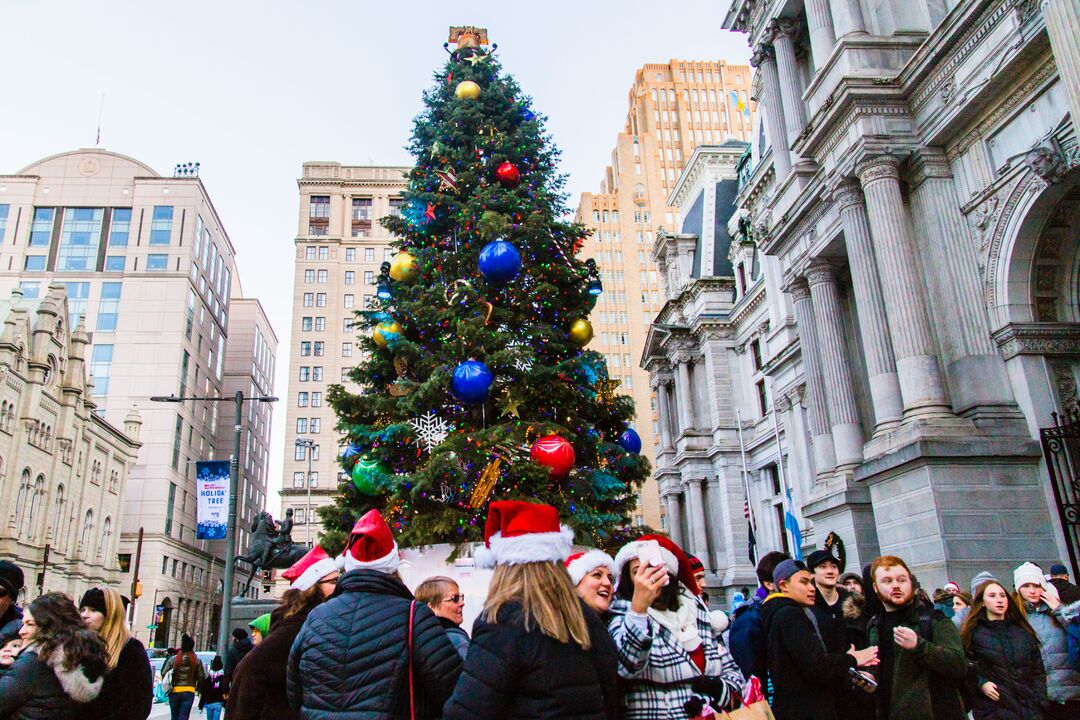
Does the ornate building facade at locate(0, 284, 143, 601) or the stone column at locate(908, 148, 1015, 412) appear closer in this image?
the stone column at locate(908, 148, 1015, 412)

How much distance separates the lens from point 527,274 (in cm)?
1483

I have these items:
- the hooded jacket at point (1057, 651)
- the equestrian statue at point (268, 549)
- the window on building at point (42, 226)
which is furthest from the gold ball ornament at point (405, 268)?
the window on building at point (42, 226)

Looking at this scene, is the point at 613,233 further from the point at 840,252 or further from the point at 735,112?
the point at 840,252

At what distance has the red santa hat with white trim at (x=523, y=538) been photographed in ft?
12.3

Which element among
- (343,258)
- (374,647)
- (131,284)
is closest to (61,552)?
(131,284)

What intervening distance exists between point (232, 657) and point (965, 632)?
8.85m

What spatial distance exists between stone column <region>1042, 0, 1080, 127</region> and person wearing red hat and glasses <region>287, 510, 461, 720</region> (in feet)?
42.6

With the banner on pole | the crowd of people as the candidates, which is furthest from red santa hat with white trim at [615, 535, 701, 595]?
the banner on pole

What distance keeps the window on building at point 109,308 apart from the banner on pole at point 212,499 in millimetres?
65950

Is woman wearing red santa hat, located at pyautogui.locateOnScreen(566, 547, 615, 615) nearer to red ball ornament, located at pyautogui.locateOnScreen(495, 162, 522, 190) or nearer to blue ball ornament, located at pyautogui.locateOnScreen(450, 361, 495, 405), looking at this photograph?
blue ball ornament, located at pyautogui.locateOnScreen(450, 361, 495, 405)

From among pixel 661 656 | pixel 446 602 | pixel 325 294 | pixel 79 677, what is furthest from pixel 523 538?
pixel 325 294

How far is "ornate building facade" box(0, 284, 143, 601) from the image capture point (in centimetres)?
4744

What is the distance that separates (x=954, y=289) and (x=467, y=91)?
36.6 ft

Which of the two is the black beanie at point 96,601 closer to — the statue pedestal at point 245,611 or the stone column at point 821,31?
the statue pedestal at point 245,611
